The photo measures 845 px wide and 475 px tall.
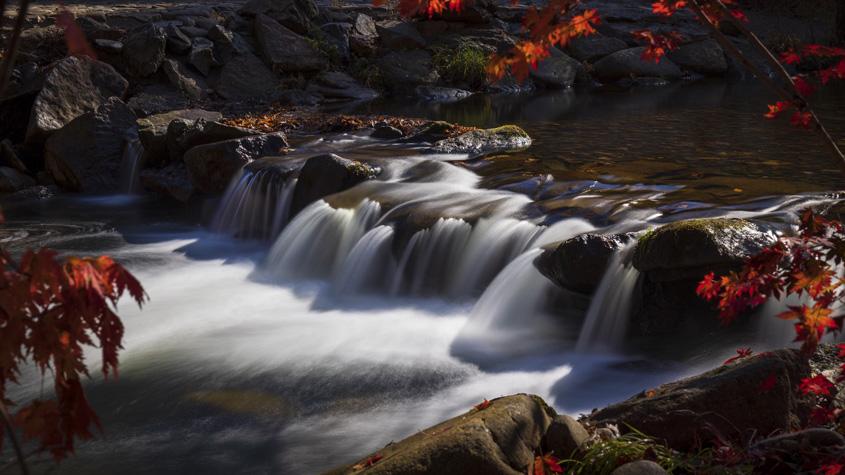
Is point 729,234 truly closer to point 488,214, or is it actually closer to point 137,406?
point 488,214

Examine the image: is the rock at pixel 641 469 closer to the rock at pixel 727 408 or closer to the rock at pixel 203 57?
the rock at pixel 727 408

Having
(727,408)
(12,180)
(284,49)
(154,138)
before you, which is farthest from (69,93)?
(727,408)

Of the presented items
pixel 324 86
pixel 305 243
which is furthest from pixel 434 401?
pixel 324 86

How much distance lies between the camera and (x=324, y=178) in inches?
386

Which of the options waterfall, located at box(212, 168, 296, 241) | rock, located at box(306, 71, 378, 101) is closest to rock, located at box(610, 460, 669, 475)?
waterfall, located at box(212, 168, 296, 241)

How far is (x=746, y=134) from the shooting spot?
12.4 meters

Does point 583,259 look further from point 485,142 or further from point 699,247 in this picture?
point 485,142

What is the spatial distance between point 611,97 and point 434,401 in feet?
48.7

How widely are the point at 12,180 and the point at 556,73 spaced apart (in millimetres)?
14115

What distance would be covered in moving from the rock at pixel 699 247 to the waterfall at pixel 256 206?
5356mm

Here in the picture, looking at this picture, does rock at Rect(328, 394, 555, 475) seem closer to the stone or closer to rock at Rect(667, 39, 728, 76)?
the stone

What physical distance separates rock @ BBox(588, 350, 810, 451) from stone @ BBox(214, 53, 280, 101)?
48.9ft

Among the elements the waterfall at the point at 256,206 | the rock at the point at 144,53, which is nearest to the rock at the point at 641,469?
the waterfall at the point at 256,206

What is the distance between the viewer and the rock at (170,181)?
38.2 feet
